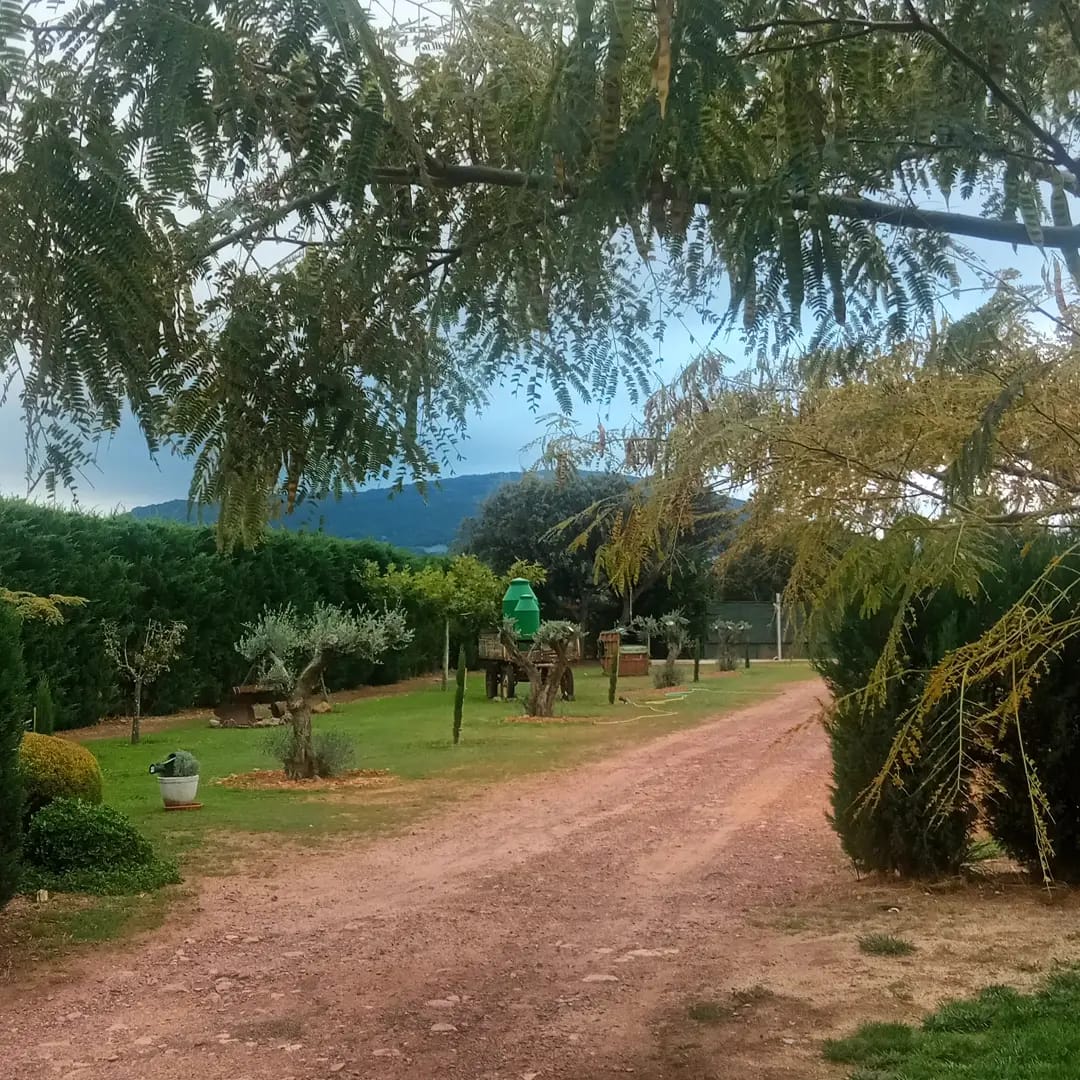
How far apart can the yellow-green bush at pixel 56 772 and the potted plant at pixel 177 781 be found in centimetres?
152

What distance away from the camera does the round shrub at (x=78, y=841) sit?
709 cm

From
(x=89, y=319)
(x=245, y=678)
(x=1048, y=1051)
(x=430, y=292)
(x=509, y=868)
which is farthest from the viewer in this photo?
(x=245, y=678)

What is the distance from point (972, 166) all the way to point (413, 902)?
5.23 m

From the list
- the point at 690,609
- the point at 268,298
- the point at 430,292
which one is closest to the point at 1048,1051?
the point at 430,292

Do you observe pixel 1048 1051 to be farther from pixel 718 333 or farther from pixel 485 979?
pixel 718 333

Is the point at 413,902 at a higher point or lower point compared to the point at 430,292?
lower

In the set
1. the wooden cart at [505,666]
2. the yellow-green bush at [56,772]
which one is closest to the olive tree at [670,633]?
the wooden cart at [505,666]

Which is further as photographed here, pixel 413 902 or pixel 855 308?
pixel 413 902

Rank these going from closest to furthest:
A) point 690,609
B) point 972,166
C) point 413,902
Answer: point 972,166 < point 413,902 < point 690,609

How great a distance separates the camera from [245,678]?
1920cm

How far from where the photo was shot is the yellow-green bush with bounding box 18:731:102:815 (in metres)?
7.61

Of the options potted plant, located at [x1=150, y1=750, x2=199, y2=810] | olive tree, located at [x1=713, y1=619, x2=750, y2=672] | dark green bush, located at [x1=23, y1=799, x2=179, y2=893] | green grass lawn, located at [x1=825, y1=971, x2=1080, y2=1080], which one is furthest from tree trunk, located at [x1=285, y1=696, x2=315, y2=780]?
olive tree, located at [x1=713, y1=619, x2=750, y2=672]

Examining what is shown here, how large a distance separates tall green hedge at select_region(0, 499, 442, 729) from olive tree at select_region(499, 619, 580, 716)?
4.47 meters

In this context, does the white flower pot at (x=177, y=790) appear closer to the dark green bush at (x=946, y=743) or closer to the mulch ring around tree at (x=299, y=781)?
the mulch ring around tree at (x=299, y=781)
